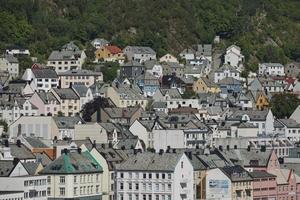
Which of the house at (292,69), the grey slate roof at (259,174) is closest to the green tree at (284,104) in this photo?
the house at (292,69)

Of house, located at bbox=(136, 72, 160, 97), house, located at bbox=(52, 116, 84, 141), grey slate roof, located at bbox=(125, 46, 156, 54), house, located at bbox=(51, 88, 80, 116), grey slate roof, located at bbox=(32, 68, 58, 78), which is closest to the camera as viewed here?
house, located at bbox=(52, 116, 84, 141)

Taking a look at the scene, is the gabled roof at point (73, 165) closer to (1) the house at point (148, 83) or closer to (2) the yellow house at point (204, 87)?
(1) the house at point (148, 83)

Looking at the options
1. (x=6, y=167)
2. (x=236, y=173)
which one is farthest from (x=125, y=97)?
(x=6, y=167)

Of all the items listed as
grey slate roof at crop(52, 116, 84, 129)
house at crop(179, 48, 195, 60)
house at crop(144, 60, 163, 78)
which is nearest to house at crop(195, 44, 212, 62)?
house at crop(179, 48, 195, 60)

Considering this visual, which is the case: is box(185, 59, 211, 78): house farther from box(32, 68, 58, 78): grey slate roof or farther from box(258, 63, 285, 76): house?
box(32, 68, 58, 78): grey slate roof

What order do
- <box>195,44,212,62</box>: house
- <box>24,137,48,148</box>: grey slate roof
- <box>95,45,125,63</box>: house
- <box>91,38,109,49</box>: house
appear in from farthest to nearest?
<box>195,44,212,62</box>: house, <box>91,38,109,49</box>: house, <box>95,45,125,63</box>: house, <box>24,137,48,148</box>: grey slate roof

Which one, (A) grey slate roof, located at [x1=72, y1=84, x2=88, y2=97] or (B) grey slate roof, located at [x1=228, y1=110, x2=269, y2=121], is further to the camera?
(A) grey slate roof, located at [x1=72, y1=84, x2=88, y2=97]
